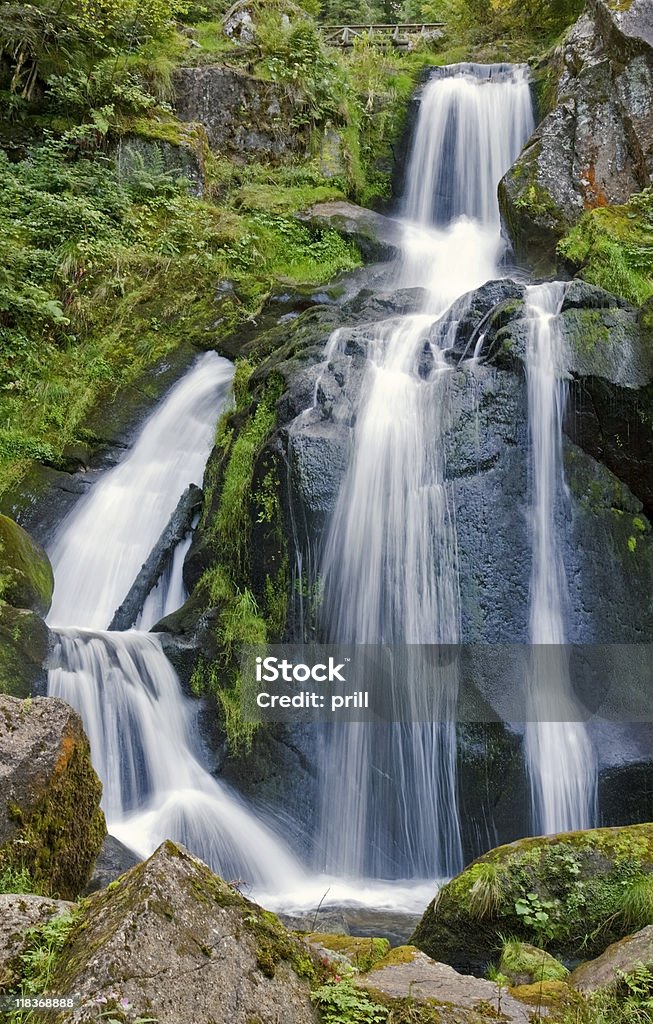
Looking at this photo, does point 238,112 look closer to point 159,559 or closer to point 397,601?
point 159,559

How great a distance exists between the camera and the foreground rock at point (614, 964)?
292 centimetres

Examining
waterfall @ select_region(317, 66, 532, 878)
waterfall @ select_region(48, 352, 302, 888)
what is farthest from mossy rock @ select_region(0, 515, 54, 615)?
waterfall @ select_region(317, 66, 532, 878)

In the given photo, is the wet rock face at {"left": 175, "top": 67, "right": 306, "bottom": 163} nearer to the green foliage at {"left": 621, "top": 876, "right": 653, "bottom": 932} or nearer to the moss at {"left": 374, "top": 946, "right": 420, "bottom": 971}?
the green foliage at {"left": 621, "top": 876, "right": 653, "bottom": 932}

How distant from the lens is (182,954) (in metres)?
2.20

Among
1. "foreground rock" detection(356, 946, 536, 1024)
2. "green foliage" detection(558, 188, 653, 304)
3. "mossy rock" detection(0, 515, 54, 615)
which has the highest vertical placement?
"green foliage" detection(558, 188, 653, 304)

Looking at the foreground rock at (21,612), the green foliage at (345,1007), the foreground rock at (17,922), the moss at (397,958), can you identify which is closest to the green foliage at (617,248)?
the foreground rock at (21,612)

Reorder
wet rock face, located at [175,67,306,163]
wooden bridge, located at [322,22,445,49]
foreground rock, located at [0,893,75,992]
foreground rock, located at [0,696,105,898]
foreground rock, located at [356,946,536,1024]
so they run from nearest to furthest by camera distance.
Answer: foreground rock, located at [0,893,75,992] < foreground rock, located at [356,946,536,1024] < foreground rock, located at [0,696,105,898] < wet rock face, located at [175,67,306,163] < wooden bridge, located at [322,22,445,49]

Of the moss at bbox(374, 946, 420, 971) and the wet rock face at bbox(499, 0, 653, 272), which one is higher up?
the wet rock face at bbox(499, 0, 653, 272)

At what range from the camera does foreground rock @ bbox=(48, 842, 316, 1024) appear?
207 cm

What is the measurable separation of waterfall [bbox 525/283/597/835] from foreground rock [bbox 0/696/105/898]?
374 centimetres

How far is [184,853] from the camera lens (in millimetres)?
2449

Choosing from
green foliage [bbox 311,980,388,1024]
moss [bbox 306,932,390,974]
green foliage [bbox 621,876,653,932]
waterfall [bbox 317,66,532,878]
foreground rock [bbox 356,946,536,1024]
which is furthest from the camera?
waterfall [bbox 317,66,532,878]

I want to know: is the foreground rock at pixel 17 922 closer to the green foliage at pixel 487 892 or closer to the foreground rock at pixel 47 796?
the foreground rock at pixel 47 796

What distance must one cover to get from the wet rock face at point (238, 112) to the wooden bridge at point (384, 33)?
18.5ft
